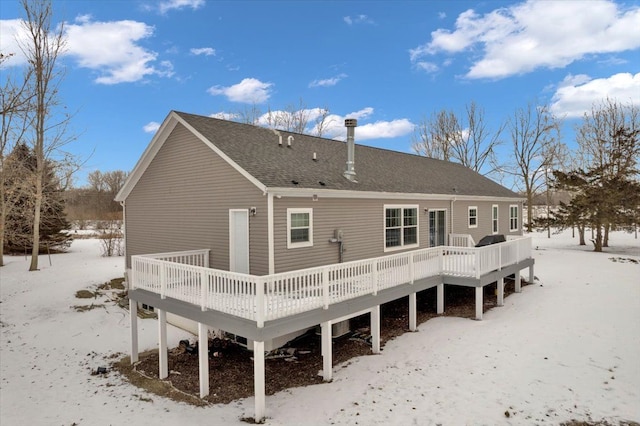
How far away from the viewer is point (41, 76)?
17.7 meters

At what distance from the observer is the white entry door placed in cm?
1005

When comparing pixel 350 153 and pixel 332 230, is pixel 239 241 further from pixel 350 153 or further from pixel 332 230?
pixel 350 153

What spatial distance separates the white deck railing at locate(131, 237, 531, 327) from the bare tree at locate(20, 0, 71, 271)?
11697mm

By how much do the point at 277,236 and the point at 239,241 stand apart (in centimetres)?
148

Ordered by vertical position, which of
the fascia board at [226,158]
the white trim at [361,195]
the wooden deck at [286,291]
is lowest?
the wooden deck at [286,291]

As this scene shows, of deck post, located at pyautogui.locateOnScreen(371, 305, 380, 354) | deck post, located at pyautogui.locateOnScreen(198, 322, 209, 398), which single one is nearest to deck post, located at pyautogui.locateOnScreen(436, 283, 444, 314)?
deck post, located at pyautogui.locateOnScreen(371, 305, 380, 354)

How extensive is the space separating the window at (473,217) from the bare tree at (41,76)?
67.5 feet

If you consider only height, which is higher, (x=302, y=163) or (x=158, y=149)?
(x=158, y=149)

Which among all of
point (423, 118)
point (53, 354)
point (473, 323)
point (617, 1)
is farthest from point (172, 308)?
point (423, 118)

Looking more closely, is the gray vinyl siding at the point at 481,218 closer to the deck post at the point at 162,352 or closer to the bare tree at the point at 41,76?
the deck post at the point at 162,352

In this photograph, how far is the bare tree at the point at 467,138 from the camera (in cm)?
3988

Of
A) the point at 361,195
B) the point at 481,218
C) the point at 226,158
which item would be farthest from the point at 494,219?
the point at 226,158

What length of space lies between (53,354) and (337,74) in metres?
28.9

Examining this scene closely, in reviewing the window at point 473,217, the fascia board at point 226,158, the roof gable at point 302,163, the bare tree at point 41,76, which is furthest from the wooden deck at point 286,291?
the bare tree at point 41,76
